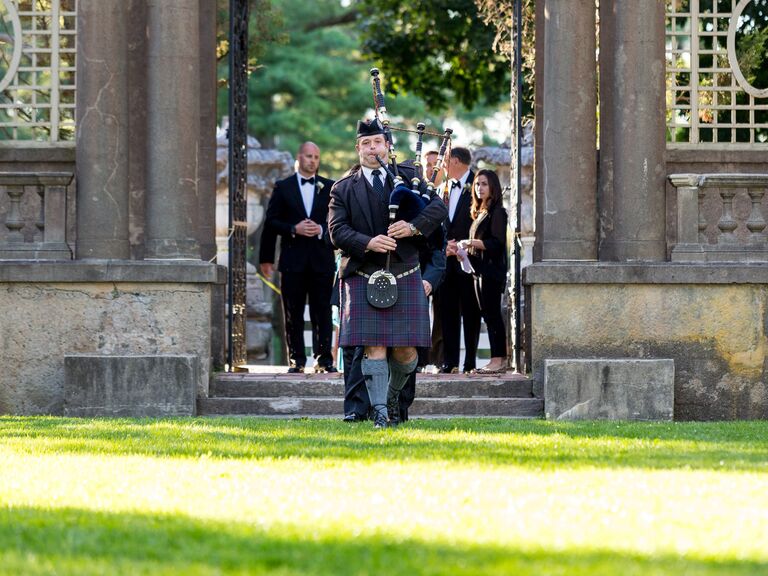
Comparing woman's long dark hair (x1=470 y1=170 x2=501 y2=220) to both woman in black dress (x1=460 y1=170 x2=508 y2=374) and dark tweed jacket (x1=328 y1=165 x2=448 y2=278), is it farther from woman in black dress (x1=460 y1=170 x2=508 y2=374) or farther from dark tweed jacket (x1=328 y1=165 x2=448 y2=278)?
dark tweed jacket (x1=328 y1=165 x2=448 y2=278)

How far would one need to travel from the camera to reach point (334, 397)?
12859 mm

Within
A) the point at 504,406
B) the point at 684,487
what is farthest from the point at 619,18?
the point at 684,487

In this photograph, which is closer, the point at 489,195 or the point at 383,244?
the point at 383,244

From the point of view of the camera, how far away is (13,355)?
Result: 42.5ft

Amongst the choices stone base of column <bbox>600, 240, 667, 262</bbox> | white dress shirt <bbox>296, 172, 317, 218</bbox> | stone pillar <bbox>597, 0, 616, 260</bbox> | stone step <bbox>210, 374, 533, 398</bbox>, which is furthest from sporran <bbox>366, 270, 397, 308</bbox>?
white dress shirt <bbox>296, 172, 317, 218</bbox>

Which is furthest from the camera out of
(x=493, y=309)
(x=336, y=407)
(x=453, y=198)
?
(x=453, y=198)

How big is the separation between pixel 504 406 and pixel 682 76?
3372mm

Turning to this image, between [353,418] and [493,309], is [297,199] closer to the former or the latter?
[493,309]

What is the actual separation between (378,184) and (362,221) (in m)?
0.28

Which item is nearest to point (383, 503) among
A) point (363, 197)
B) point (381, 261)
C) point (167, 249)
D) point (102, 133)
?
point (381, 261)

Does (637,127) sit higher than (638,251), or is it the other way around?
(637,127)

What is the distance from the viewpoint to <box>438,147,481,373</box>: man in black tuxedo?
1443 centimetres

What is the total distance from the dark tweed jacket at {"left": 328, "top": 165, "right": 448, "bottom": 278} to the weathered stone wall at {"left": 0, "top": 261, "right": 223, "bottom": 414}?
8.54 feet

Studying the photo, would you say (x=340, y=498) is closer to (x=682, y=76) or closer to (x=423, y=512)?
(x=423, y=512)
